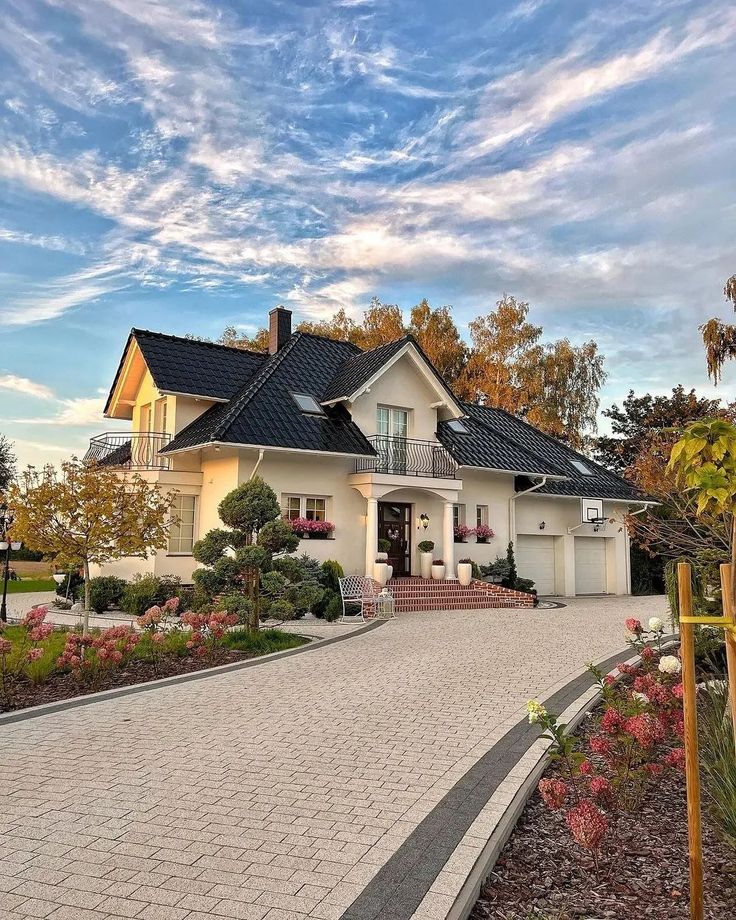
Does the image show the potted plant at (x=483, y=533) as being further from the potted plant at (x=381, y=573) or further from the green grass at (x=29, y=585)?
the green grass at (x=29, y=585)

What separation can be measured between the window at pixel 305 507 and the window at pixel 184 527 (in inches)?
116

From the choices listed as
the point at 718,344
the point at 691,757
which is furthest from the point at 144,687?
the point at 718,344

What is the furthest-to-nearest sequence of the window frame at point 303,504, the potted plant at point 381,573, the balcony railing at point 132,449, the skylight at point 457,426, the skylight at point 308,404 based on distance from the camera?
the skylight at point 457,426, the skylight at point 308,404, the balcony railing at point 132,449, the potted plant at point 381,573, the window frame at point 303,504

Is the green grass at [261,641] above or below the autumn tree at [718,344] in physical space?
below

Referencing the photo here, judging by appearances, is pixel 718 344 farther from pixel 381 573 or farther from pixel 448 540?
pixel 448 540

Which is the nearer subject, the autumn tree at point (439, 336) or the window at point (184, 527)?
the window at point (184, 527)

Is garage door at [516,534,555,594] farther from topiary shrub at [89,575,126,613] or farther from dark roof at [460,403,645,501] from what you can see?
topiary shrub at [89,575,126,613]

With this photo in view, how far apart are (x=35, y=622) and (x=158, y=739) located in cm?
323

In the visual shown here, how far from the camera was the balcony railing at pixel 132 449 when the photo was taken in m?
19.0

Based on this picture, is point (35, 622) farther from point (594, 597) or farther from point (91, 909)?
point (594, 597)

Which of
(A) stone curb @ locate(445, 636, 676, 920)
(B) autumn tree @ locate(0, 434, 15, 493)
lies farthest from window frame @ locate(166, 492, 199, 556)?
(B) autumn tree @ locate(0, 434, 15, 493)

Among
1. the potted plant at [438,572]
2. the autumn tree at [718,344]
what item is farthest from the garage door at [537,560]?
the autumn tree at [718,344]

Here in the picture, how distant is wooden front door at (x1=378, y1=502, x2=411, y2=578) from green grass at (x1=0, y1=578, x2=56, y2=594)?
1303 centimetres

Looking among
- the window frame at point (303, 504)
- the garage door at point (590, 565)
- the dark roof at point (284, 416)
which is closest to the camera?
the dark roof at point (284, 416)
